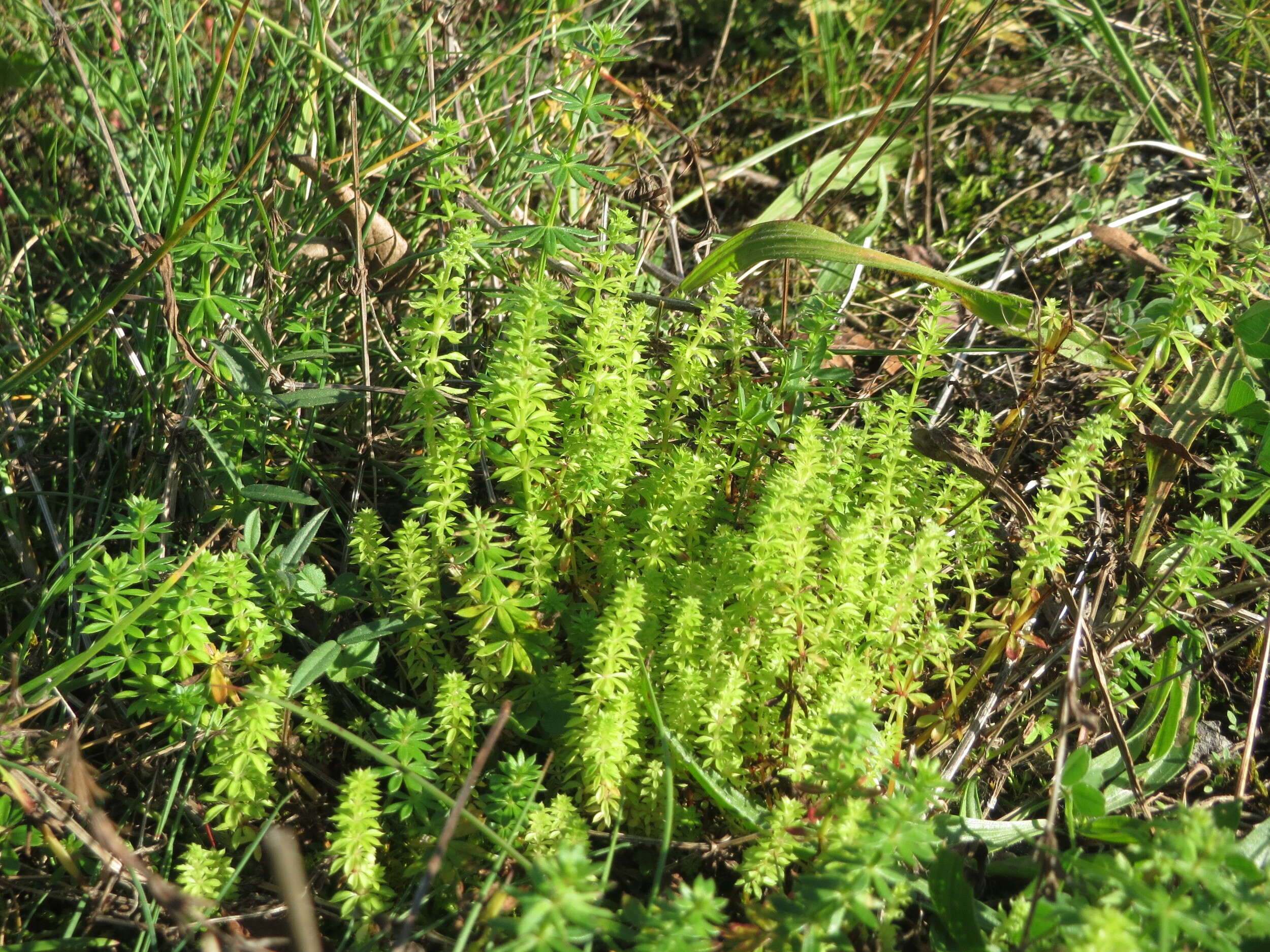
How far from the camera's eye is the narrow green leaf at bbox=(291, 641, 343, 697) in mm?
1760

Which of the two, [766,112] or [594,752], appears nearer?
[594,752]

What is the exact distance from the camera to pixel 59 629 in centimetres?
215

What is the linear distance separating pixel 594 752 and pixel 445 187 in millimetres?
1200

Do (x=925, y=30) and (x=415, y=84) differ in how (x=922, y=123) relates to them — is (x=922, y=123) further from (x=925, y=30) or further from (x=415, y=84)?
(x=415, y=84)

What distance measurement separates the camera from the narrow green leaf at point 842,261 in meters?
2.16

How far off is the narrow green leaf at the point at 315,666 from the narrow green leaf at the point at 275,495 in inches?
11.8

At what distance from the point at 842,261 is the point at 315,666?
1382mm

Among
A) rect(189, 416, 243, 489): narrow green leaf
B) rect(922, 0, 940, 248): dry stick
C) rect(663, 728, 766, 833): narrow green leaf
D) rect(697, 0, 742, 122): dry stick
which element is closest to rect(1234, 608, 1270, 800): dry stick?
rect(663, 728, 766, 833): narrow green leaf

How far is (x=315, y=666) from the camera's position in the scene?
5.90 ft

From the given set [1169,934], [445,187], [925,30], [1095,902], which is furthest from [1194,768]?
[925,30]

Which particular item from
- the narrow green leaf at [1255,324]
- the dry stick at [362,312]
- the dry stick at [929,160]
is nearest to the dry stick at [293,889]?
the dry stick at [362,312]

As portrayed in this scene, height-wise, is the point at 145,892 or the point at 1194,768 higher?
the point at 145,892

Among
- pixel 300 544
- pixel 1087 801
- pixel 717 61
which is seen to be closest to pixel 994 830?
pixel 1087 801

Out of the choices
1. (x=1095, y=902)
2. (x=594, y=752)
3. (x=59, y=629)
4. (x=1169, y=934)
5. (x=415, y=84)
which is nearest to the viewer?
(x=1169, y=934)
